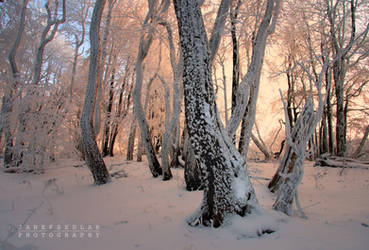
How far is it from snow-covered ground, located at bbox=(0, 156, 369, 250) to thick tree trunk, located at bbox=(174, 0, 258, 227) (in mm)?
177

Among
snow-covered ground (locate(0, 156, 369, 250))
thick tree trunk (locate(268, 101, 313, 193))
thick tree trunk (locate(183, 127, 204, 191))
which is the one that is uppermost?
thick tree trunk (locate(268, 101, 313, 193))

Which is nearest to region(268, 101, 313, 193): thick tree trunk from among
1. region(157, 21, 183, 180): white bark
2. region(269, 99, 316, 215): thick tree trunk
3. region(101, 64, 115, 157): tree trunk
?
region(269, 99, 316, 215): thick tree trunk

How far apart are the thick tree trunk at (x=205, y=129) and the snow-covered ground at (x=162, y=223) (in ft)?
0.58

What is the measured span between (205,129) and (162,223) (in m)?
1.26

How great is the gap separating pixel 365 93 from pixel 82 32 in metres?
13.1

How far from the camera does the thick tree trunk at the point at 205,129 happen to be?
2.40m

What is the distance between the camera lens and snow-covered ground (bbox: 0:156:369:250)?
206 cm

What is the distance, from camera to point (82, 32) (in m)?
9.52

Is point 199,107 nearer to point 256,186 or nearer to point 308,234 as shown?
point 308,234

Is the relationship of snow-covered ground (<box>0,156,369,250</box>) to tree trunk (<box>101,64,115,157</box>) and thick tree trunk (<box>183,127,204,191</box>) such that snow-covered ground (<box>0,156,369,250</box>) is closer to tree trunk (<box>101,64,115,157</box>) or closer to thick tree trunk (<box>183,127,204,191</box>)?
thick tree trunk (<box>183,127,204,191</box>)

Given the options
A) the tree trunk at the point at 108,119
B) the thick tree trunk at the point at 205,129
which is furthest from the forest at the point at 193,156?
the tree trunk at the point at 108,119

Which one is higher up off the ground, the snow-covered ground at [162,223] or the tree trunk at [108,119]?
the tree trunk at [108,119]

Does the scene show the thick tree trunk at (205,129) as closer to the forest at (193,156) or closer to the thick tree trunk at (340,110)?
the forest at (193,156)

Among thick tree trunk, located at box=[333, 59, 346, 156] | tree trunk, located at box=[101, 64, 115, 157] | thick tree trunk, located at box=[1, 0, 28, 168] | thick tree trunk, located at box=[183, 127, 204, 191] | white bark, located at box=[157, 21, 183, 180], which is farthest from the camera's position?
tree trunk, located at box=[101, 64, 115, 157]
